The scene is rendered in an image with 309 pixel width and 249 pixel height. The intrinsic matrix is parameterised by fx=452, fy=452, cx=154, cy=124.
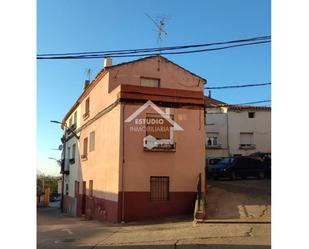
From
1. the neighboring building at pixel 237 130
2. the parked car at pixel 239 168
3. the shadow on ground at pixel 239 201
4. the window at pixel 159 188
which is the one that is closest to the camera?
the shadow on ground at pixel 239 201

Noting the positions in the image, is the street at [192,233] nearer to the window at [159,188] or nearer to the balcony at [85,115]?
the window at [159,188]

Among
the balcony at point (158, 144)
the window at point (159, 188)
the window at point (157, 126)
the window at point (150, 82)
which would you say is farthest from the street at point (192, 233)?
the window at point (150, 82)

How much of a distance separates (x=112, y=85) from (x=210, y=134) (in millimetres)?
14529

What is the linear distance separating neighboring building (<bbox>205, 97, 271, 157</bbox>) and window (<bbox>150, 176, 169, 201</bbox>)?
609 inches

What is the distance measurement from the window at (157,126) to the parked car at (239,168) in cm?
684

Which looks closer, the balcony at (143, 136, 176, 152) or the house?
the house

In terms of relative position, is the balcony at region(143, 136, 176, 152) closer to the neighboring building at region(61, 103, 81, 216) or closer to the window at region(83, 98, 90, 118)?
the window at region(83, 98, 90, 118)

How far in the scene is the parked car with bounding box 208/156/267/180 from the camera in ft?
75.6

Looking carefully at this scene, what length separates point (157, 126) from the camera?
1705 cm

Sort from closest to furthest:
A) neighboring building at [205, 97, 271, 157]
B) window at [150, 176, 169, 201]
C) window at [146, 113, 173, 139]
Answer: window at [150, 176, 169, 201] < window at [146, 113, 173, 139] < neighboring building at [205, 97, 271, 157]

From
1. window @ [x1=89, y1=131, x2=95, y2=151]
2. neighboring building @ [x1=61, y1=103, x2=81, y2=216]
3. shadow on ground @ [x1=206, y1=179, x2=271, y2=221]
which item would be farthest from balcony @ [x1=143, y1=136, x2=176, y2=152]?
neighboring building @ [x1=61, y1=103, x2=81, y2=216]

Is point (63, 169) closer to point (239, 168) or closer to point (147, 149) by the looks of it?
point (239, 168)

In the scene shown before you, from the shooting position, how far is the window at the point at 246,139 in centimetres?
3216
